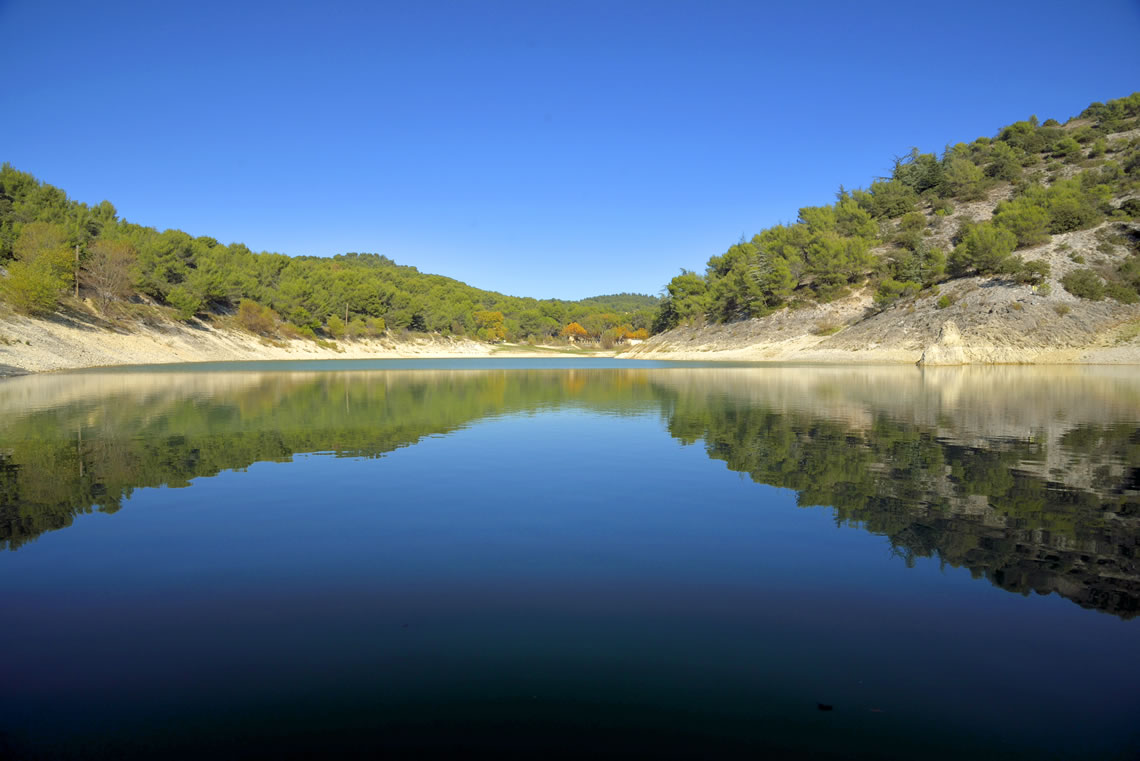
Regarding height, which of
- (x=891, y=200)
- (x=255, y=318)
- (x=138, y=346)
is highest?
(x=891, y=200)

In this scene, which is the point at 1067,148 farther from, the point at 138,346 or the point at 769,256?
the point at 138,346

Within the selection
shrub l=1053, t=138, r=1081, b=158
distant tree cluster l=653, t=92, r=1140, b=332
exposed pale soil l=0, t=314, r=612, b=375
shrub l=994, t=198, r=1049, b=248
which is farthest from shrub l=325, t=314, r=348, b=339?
shrub l=1053, t=138, r=1081, b=158

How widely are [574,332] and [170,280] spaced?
4561 inches

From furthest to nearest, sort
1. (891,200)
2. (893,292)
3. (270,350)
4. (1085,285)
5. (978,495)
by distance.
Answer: (891,200) < (270,350) < (893,292) < (1085,285) < (978,495)

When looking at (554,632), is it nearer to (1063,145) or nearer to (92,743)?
(92,743)

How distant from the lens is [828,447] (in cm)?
1667

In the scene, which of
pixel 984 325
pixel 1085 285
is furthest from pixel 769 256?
pixel 1085 285

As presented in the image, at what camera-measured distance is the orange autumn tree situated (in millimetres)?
191875

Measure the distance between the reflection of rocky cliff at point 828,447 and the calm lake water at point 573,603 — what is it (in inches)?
4.1

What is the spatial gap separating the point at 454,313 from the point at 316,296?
4546 cm

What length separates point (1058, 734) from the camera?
4750mm

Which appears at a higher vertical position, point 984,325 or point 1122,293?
point 1122,293

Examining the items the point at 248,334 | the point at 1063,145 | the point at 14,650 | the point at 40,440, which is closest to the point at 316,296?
the point at 248,334

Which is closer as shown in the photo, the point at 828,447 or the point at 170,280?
the point at 828,447
